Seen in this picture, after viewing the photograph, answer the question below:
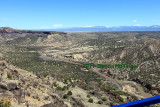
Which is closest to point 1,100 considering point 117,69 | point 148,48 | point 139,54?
point 117,69

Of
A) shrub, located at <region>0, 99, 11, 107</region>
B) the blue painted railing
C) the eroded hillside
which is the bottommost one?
the eroded hillside

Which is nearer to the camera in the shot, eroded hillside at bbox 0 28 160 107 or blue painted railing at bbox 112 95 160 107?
blue painted railing at bbox 112 95 160 107

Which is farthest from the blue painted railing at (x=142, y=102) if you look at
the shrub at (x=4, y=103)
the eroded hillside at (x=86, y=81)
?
the eroded hillside at (x=86, y=81)

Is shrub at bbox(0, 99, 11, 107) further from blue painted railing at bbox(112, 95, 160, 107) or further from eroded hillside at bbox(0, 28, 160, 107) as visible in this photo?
blue painted railing at bbox(112, 95, 160, 107)

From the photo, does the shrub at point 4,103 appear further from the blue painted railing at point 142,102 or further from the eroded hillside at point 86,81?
the blue painted railing at point 142,102

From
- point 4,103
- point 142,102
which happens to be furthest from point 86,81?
point 142,102

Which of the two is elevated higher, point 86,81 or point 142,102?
point 142,102

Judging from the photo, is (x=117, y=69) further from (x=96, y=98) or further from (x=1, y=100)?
(x=1, y=100)

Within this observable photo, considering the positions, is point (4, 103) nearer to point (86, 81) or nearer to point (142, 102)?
point (142, 102)

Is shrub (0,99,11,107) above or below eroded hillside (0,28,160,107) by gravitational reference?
above

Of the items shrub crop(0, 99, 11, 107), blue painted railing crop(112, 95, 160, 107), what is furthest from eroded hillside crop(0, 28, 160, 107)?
blue painted railing crop(112, 95, 160, 107)

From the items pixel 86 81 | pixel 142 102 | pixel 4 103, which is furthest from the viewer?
pixel 86 81

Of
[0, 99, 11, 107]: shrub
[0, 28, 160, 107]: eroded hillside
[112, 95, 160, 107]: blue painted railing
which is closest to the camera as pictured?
[112, 95, 160, 107]: blue painted railing
